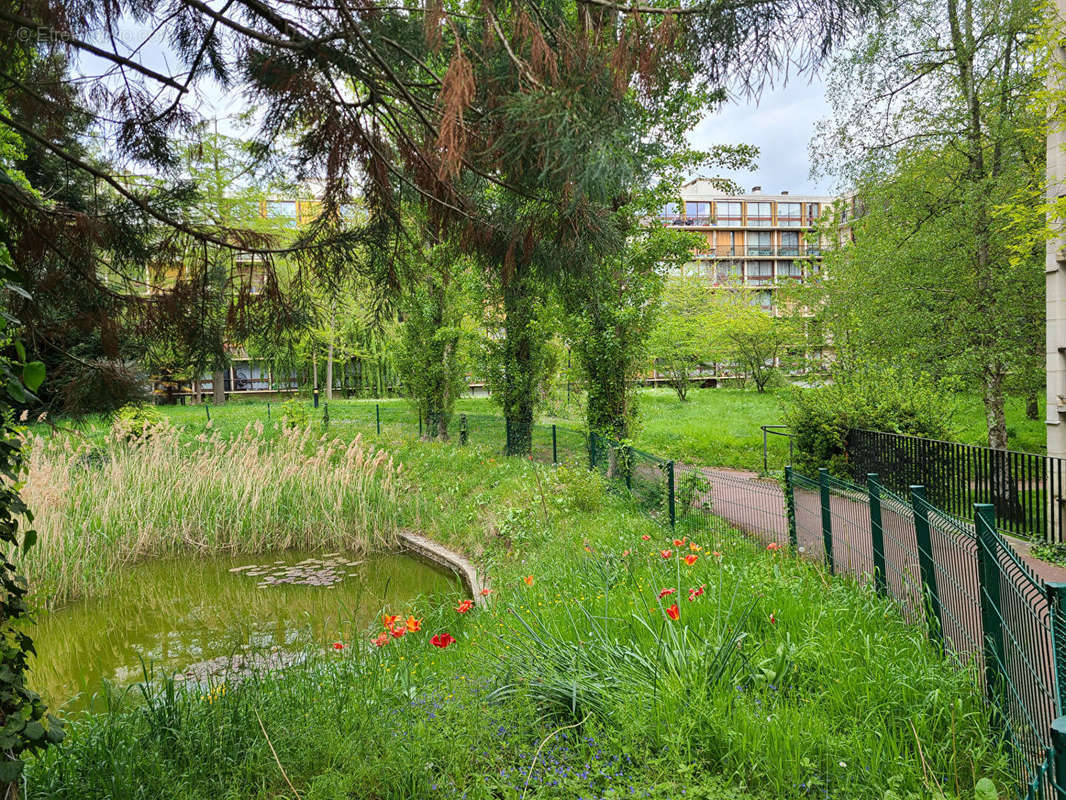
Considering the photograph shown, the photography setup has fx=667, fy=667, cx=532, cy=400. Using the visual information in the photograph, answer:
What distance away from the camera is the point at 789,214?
52.9m

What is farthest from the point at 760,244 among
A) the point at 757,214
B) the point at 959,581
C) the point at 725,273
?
the point at 959,581

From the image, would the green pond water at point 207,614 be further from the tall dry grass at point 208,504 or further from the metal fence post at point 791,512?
the metal fence post at point 791,512

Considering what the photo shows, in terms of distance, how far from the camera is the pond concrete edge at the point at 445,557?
6447 millimetres

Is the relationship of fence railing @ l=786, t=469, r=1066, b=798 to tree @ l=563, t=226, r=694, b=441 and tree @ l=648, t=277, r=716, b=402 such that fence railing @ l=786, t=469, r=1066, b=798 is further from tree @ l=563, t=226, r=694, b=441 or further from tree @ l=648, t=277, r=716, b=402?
tree @ l=648, t=277, r=716, b=402

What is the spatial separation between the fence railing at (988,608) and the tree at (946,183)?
8694 mm

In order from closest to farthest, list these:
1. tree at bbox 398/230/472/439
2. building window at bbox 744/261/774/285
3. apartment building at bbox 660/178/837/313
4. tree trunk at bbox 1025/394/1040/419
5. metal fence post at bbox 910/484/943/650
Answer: metal fence post at bbox 910/484/943/650 < tree at bbox 398/230/472/439 < tree trunk at bbox 1025/394/1040/419 < apartment building at bbox 660/178/837/313 < building window at bbox 744/261/774/285

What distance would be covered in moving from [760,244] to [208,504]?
172ft

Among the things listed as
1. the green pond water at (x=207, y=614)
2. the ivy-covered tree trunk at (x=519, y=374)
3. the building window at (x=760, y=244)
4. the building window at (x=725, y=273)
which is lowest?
the green pond water at (x=207, y=614)

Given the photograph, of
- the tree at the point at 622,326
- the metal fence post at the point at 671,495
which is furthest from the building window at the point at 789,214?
the metal fence post at the point at 671,495

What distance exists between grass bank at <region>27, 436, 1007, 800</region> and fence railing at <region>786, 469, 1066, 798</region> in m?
0.11

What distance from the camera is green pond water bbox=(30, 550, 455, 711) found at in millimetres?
4793

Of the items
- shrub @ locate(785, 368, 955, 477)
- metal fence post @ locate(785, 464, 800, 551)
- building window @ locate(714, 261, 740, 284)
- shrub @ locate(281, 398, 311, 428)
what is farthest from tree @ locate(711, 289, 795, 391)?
metal fence post @ locate(785, 464, 800, 551)

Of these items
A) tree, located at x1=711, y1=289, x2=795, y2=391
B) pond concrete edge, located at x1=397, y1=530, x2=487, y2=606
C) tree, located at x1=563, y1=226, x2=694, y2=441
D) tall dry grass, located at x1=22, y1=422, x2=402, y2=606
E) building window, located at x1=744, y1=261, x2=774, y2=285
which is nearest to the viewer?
pond concrete edge, located at x1=397, y1=530, x2=487, y2=606

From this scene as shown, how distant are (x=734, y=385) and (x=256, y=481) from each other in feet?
95.1
